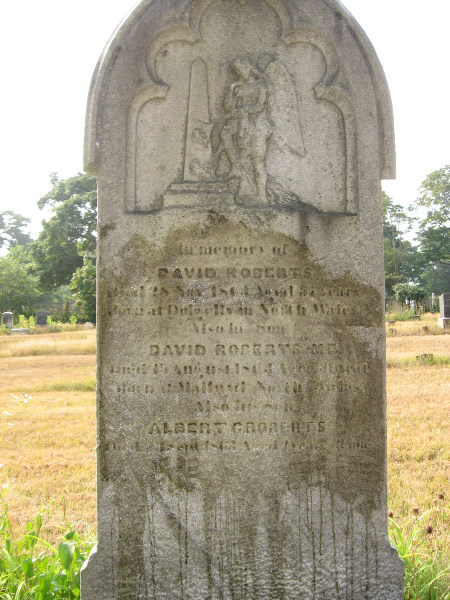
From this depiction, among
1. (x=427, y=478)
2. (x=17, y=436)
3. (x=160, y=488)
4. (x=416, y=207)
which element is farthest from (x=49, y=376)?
(x=416, y=207)

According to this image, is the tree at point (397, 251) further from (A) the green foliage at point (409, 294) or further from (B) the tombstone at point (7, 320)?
(B) the tombstone at point (7, 320)

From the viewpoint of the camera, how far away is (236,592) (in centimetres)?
297

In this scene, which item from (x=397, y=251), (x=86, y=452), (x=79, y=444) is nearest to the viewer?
(x=86, y=452)

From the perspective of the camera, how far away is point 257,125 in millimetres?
3113

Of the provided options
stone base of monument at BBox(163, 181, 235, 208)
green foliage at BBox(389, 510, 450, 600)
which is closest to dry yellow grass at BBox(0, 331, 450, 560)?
green foliage at BBox(389, 510, 450, 600)

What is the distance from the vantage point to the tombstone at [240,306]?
9.85 ft

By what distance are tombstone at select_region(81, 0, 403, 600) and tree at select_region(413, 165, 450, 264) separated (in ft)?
156

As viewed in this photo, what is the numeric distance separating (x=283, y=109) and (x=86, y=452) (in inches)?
188

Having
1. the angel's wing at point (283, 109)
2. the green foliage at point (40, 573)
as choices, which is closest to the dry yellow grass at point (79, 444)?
the green foliage at point (40, 573)

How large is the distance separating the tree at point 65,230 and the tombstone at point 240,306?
39.4m

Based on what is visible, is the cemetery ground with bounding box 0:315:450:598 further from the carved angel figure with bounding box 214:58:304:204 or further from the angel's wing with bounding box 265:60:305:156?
the angel's wing with bounding box 265:60:305:156

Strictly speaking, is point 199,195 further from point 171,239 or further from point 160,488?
point 160,488

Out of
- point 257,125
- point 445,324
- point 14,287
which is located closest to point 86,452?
point 257,125

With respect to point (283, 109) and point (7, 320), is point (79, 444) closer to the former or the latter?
point (283, 109)
